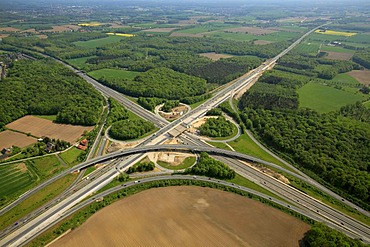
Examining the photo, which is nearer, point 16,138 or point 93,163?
point 93,163

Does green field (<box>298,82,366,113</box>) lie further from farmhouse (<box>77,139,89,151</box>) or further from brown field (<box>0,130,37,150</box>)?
brown field (<box>0,130,37,150</box>)

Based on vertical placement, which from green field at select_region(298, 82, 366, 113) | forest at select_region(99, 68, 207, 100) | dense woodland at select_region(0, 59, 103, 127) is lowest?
green field at select_region(298, 82, 366, 113)

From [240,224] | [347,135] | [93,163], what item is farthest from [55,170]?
[347,135]

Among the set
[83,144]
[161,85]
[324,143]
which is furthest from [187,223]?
[161,85]

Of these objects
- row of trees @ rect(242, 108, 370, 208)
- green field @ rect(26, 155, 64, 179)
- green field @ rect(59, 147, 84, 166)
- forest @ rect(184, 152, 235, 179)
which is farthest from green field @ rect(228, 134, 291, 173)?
green field @ rect(26, 155, 64, 179)

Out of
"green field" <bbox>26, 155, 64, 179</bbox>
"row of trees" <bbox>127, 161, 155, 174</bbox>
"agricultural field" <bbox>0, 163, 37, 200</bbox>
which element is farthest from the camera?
"row of trees" <bbox>127, 161, 155, 174</bbox>

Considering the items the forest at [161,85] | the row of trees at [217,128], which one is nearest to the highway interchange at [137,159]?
the row of trees at [217,128]

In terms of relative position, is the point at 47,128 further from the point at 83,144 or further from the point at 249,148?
the point at 249,148

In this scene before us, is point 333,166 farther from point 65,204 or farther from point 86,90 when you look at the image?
point 86,90
